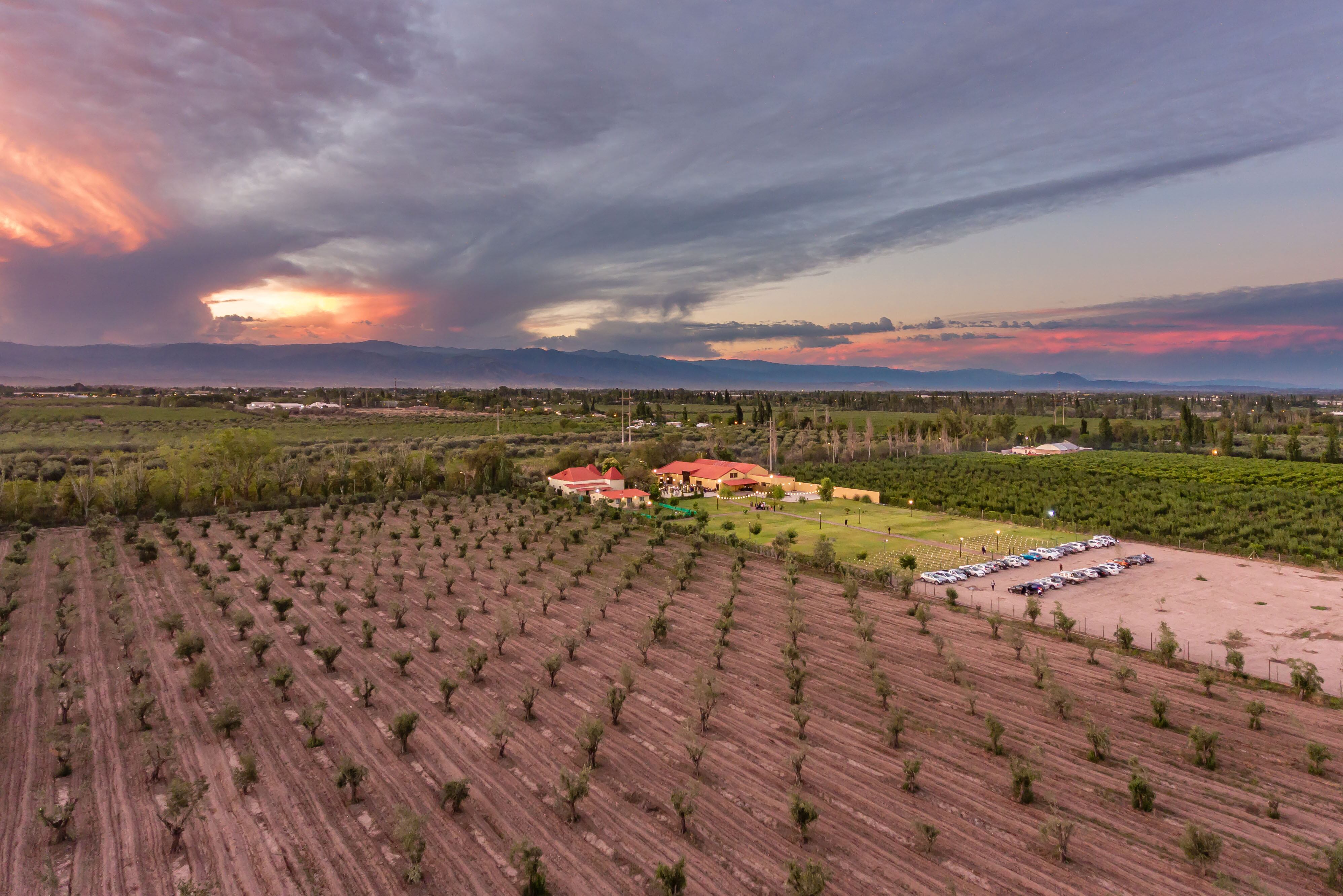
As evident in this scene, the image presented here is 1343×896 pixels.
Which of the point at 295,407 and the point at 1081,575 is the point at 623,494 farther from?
the point at 295,407

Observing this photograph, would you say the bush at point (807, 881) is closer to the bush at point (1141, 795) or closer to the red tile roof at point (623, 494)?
the bush at point (1141, 795)

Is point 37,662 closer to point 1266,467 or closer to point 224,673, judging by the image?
point 224,673

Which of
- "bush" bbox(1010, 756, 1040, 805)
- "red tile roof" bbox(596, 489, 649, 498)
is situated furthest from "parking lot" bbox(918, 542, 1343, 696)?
"red tile roof" bbox(596, 489, 649, 498)

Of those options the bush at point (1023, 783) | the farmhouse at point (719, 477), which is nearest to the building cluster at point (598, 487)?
the farmhouse at point (719, 477)

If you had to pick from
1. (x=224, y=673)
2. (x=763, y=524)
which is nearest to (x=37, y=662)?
(x=224, y=673)

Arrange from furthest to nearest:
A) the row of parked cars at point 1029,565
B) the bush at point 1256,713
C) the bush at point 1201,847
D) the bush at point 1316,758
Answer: the row of parked cars at point 1029,565, the bush at point 1256,713, the bush at point 1316,758, the bush at point 1201,847

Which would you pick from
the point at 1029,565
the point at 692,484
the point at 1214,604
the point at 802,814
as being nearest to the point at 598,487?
the point at 692,484
